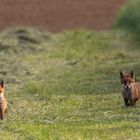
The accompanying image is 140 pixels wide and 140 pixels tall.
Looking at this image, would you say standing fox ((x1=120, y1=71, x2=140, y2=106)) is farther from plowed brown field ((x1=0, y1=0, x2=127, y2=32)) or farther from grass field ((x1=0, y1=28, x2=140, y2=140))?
plowed brown field ((x1=0, y1=0, x2=127, y2=32))

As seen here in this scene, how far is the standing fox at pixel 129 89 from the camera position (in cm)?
1305

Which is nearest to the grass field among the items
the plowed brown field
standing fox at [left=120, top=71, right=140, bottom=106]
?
standing fox at [left=120, top=71, right=140, bottom=106]

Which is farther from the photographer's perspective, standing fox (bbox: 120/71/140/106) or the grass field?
standing fox (bbox: 120/71/140/106)

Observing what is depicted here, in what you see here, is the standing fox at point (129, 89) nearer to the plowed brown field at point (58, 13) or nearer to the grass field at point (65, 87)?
the grass field at point (65, 87)

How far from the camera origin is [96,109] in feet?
43.4

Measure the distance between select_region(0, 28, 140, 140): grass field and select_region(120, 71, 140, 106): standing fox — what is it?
158 millimetres

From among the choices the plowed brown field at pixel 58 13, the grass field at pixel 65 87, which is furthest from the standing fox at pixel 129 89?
the plowed brown field at pixel 58 13

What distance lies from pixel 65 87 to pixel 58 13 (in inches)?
913

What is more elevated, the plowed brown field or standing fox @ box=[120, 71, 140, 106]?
the plowed brown field

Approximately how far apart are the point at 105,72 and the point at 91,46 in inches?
330

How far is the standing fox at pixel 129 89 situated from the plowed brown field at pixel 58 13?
2335 cm

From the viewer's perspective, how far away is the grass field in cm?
1123

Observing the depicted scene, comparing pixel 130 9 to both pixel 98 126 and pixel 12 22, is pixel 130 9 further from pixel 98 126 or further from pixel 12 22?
pixel 98 126

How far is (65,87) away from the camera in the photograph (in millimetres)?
16469
